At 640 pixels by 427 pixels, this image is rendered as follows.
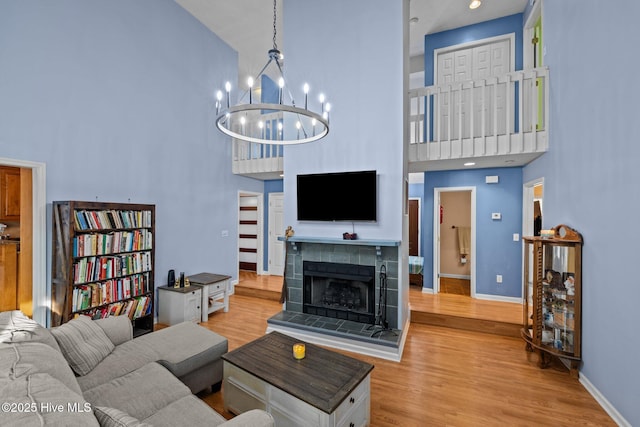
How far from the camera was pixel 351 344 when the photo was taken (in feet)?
11.5

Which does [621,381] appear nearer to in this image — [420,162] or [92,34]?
[420,162]

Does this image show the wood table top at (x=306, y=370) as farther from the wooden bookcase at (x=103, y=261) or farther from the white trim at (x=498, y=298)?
the white trim at (x=498, y=298)

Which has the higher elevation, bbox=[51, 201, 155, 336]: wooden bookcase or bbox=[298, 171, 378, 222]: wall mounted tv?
bbox=[298, 171, 378, 222]: wall mounted tv

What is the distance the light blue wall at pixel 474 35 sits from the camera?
16.4 feet

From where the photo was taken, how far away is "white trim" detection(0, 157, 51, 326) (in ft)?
10.3

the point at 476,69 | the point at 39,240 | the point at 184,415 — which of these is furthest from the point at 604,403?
the point at 39,240

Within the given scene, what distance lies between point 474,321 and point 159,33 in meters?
6.49

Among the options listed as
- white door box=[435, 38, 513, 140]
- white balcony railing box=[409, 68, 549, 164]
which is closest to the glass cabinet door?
white balcony railing box=[409, 68, 549, 164]

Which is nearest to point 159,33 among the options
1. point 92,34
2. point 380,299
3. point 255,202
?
point 92,34

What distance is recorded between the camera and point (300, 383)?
2016mm

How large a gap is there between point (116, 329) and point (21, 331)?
834 millimetres

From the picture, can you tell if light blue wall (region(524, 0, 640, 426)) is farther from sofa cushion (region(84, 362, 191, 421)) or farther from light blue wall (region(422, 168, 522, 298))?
sofa cushion (region(84, 362, 191, 421))

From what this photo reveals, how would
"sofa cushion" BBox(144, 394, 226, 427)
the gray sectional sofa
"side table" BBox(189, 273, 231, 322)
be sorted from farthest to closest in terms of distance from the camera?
"side table" BBox(189, 273, 231, 322), "sofa cushion" BBox(144, 394, 226, 427), the gray sectional sofa

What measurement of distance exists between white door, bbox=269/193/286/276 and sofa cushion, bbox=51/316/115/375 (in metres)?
4.35
